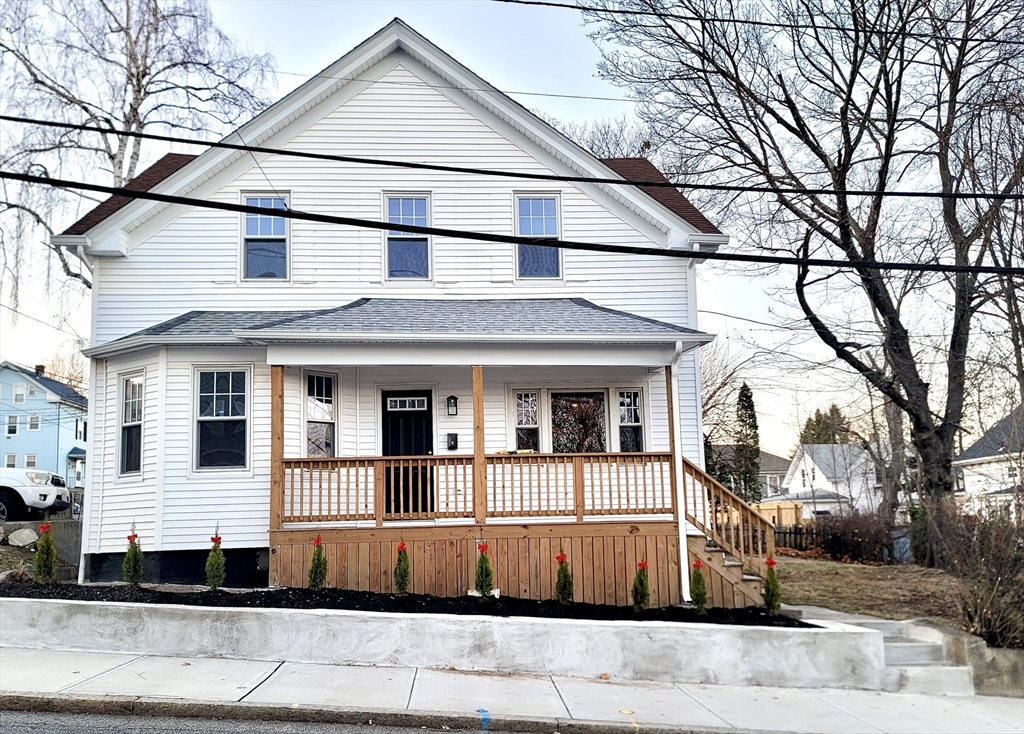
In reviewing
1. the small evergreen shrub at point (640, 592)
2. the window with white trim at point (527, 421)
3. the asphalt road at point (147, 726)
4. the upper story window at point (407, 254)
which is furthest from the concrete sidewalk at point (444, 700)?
the upper story window at point (407, 254)

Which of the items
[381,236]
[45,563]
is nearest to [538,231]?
[381,236]

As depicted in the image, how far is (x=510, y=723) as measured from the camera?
7488 millimetres

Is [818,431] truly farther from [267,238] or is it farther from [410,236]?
[267,238]

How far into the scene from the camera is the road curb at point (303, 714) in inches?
287

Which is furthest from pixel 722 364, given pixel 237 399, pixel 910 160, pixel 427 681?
pixel 427 681

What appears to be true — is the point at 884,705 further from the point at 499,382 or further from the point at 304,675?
the point at 499,382

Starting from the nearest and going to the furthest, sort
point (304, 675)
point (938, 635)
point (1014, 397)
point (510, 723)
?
point (510, 723) < point (304, 675) < point (938, 635) < point (1014, 397)

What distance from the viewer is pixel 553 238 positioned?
1471cm

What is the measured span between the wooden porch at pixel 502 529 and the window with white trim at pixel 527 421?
68.2 inches

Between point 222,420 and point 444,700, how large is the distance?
6.51 m

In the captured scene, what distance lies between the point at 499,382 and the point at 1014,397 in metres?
10.1

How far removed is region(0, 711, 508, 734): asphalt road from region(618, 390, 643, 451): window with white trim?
770cm

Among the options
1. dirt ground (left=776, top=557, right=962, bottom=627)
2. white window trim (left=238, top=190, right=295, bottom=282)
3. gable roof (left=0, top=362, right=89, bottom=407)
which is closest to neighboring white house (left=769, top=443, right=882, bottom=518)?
dirt ground (left=776, top=557, right=962, bottom=627)

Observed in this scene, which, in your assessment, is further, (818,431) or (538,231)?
(818,431)
